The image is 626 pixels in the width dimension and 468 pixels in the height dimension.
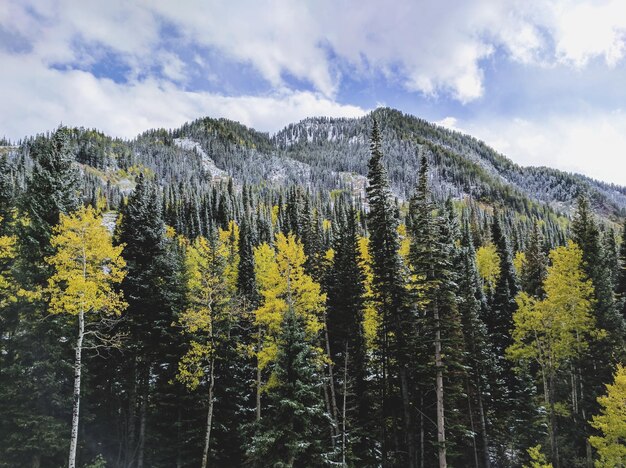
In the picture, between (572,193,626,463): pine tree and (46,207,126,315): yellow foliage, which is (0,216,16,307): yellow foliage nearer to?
(46,207,126,315): yellow foliage

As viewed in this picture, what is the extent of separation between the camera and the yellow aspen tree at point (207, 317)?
24.6 m

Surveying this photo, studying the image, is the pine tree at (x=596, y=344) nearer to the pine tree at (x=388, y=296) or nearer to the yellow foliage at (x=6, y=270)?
the pine tree at (x=388, y=296)

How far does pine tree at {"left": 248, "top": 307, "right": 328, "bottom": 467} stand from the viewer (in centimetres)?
2148

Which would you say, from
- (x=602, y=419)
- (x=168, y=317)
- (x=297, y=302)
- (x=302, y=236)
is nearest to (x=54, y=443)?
(x=168, y=317)

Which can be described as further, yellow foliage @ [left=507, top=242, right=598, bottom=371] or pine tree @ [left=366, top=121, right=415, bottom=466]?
yellow foliage @ [left=507, top=242, right=598, bottom=371]

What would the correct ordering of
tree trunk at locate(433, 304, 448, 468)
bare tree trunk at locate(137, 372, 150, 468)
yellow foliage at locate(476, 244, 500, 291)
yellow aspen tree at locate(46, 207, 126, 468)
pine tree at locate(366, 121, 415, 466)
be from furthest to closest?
yellow foliage at locate(476, 244, 500, 291) → pine tree at locate(366, 121, 415, 466) → bare tree trunk at locate(137, 372, 150, 468) → tree trunk at locate(433, 304, 448, 468) → yellow aspen tree at locate(46, 207, 126, 468)

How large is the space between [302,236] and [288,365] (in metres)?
20.7

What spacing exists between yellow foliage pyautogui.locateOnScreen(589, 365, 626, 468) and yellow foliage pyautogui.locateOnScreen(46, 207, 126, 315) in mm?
28418

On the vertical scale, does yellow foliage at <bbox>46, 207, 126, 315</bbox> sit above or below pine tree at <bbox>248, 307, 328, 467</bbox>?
above

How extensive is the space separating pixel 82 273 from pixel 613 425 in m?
31.2

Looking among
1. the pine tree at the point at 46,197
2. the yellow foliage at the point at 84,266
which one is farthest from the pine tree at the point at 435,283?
the pine tree at the point at 46,197

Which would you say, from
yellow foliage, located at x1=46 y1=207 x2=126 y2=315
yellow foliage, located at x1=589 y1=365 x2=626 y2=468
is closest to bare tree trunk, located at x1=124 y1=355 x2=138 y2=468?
yellow foliage, located at x1=46 y1=207 x2=126 y2=315

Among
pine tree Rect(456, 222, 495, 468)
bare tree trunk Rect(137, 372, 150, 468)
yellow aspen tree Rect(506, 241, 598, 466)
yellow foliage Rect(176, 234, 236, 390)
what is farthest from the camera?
pine tree Rect(456, 222, 495, 468)

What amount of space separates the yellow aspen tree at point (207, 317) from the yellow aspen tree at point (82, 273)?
17.5ft
